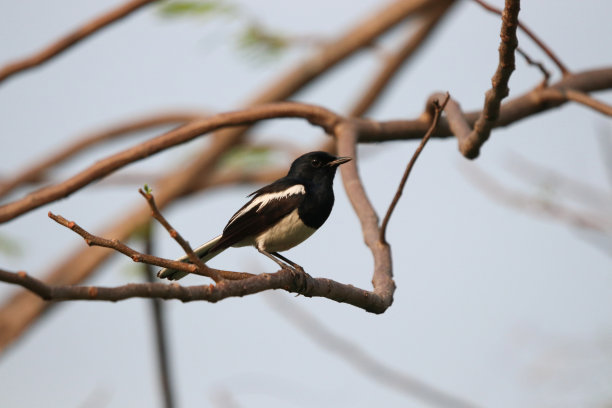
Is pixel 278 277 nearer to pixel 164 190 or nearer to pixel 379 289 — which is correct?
pixel 379 289

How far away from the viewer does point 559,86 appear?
5590 millimetres

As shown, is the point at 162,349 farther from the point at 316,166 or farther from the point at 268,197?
the point at 268,197

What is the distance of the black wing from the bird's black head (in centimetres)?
28

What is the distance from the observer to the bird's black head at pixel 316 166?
496 cm

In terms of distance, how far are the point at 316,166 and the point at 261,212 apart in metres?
0.72

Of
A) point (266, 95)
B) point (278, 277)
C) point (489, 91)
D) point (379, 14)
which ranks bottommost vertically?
point (278, 277)

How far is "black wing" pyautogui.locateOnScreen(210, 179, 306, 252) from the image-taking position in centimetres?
434

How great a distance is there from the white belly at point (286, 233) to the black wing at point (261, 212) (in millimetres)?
31

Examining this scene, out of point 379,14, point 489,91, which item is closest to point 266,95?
point 379,14

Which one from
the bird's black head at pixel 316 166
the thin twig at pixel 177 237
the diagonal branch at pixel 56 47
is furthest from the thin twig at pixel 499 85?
the diagonal branch at pixel 56 47

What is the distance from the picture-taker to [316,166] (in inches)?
200

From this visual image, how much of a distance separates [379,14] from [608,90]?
12.2 ft

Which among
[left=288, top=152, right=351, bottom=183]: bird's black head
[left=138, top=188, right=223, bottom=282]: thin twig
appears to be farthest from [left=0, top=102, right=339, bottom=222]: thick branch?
[left=138, top=188, right=223, bottom=282]: thin twig

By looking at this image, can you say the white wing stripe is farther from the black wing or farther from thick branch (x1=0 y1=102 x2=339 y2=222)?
thick branch (x1=0 y1=102 x2=339 y2=222)
